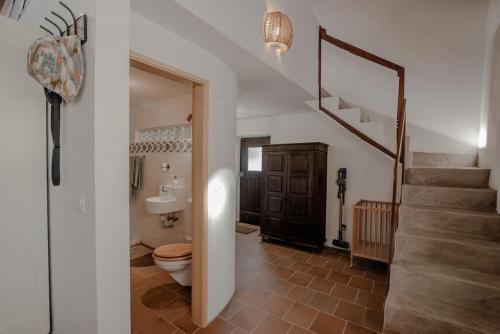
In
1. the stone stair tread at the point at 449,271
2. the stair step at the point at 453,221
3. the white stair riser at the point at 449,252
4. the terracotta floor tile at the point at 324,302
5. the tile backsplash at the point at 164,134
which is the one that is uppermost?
the tile backsplash at the point at 164,134

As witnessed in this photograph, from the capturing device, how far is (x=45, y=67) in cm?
114

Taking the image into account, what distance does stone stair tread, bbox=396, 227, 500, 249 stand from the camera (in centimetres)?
170

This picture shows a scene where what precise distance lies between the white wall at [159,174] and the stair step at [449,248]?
2.54 m

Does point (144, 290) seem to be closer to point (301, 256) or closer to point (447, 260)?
point (301, 256)

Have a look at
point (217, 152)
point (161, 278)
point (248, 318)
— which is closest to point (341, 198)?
point (248, 318)

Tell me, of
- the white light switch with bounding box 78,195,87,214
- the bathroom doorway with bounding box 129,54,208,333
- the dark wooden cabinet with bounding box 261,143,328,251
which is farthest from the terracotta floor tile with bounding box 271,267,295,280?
the white light switch with bounding box 78,195,87,214

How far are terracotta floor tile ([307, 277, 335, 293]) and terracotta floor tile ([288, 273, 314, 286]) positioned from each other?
0.06 m

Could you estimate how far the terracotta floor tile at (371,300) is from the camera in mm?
2121

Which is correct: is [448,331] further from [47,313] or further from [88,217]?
[47,313]

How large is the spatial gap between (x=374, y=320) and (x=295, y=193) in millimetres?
1821

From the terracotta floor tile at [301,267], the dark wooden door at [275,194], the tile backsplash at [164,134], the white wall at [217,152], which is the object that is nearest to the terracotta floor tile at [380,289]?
the terracotta floor tile at [301,267]

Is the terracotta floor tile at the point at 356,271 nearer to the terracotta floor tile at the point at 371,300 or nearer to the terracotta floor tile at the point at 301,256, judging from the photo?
the terracotta floor tile at the point at 371,300

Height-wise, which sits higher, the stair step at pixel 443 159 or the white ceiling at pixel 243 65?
the white ceiling at pixel 243 65

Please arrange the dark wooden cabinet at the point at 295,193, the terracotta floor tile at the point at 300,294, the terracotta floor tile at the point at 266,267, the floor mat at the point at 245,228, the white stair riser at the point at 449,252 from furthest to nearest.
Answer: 1. the floor mat at the point at 245,228
2. the dark wooden cabinet at the point at 295,193
3. the terracotta floor tile at the point at 266,267
4. the terracotta floor tile at the point at 300,294
5. the white stair riser at the point at 449,252
